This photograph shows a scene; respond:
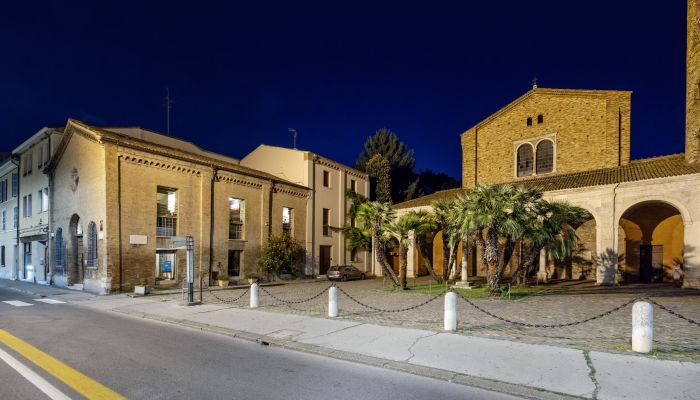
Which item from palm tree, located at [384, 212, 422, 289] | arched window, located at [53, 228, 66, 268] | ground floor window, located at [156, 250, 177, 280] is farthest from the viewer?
arched window, located at [53, 228, 66, 268]

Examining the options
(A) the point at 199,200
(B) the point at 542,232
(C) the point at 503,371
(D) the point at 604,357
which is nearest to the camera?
(C) the point at 503,371

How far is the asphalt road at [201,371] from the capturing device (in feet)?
19.0

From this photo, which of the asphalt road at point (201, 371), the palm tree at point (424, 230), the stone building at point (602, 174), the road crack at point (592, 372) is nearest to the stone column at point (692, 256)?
the stone building at point (602, 174)

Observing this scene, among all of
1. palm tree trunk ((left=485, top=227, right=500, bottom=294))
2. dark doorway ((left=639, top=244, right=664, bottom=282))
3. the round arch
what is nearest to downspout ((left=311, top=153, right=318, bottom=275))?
palm tree trunk ((left=485, top=227, right=500, bottom=294))

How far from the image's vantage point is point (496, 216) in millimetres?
16109

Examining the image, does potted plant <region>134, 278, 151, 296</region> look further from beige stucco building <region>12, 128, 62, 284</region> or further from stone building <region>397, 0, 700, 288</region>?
stone building <region>397, 0, 700, 288</region>

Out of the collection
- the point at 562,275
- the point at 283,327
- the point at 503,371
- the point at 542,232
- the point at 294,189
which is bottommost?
the point at 562,275

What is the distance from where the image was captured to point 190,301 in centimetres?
1537

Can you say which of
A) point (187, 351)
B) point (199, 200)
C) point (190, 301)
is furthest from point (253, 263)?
point (187, 351)

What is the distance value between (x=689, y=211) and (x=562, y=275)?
32.6 ft

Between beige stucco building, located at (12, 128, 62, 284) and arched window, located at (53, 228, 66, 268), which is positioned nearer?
arched window, located at (53, 228, 66, 268)

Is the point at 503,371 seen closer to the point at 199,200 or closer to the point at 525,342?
the point at 525,342

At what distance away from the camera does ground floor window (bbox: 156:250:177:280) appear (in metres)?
22.5

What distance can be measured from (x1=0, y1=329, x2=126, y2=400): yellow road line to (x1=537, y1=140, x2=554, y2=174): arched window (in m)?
30.1
